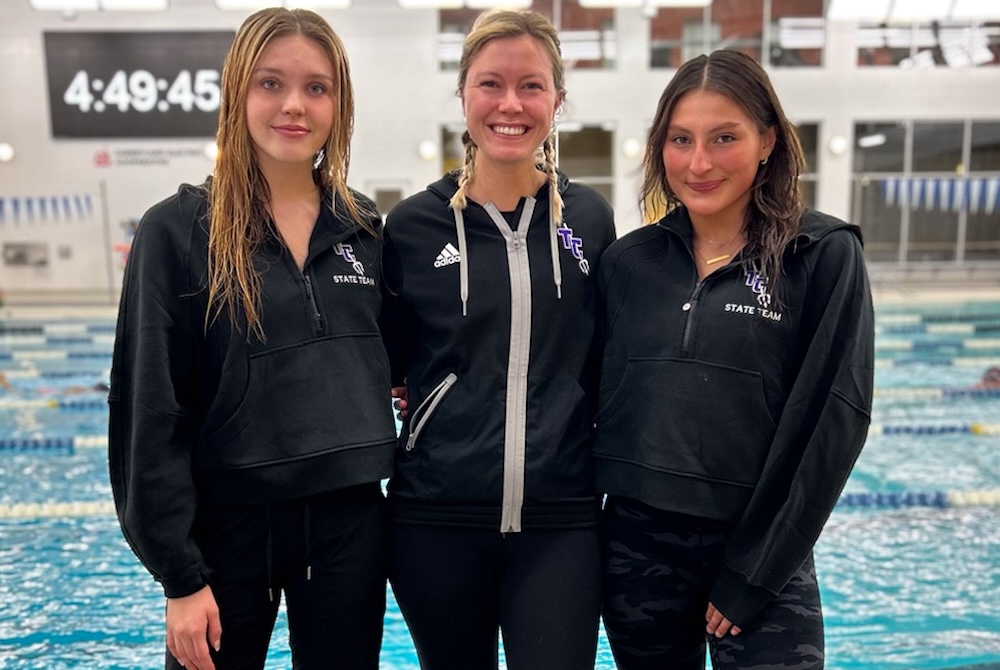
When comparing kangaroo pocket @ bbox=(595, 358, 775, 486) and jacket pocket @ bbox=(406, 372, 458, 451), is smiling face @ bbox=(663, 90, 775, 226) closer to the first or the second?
kangaroo pocket @ bbox=(595, 358, 775, 486)

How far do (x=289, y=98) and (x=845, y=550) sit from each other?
3691 millimetres

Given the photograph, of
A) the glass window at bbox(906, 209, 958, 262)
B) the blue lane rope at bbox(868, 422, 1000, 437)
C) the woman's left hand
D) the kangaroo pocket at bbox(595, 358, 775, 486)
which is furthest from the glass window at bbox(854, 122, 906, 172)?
the woman's left hand

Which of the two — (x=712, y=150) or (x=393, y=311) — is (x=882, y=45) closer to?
(x=712, y=150)

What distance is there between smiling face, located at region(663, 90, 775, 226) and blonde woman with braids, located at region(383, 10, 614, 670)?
28cm

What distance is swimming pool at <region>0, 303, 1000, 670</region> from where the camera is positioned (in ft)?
10.4

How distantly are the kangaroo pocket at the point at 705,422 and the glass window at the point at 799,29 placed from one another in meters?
14.2

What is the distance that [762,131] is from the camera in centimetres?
162

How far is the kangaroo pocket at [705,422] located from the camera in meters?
1.57

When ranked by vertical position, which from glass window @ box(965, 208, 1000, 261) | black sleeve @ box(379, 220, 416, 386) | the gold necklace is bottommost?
glass window @ box(965, 208, 1000, 261)

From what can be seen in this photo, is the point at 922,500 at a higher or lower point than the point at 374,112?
lower

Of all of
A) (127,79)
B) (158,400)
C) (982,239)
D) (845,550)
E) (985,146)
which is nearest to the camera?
(158,400)

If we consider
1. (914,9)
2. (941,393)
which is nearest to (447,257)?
(941,393)

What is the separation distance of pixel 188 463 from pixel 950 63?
1613cm

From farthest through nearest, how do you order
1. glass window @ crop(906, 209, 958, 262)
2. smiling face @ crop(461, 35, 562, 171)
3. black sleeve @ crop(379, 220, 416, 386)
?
1. glass window @ crop(906, 209, 958, 262)
2. black sleeve @ crop(379, 220, 416, 386)
3. smiling face @ crop(461, 35, 562, 171)
